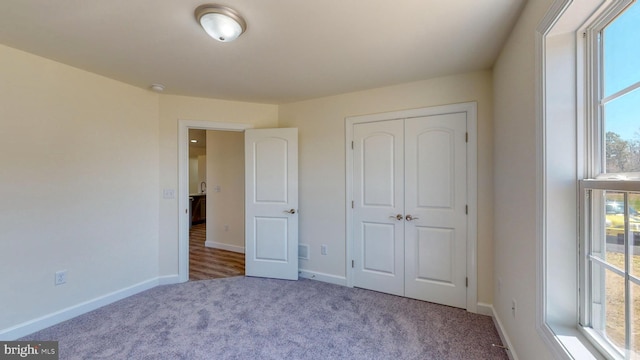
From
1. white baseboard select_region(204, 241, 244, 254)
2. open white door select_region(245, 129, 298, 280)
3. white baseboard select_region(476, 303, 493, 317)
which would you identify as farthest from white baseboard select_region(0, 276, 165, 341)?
white baseboard select_region(476, 303, 493, 317)

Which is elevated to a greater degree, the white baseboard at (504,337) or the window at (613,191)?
the window at (613,191)

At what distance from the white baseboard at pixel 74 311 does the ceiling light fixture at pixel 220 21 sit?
2.71 meters

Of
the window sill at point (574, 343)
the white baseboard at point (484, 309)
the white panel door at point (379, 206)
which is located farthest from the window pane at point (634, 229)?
the white panel door at point (379, 206)

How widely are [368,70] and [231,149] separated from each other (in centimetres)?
307

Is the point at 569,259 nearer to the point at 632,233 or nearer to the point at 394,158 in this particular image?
the point at 632,233

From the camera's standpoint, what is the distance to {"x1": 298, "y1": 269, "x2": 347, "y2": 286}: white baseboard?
3.13 metres

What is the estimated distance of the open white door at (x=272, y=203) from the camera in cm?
332

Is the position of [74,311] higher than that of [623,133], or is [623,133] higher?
[623,133]

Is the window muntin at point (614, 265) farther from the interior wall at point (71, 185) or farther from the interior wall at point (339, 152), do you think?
the interior wall at point (71, 185)

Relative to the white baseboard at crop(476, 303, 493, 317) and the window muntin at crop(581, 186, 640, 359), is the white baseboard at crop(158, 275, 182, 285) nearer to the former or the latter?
the white baseboard at crop(476, 303, 493, 317)

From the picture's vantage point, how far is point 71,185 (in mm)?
2414

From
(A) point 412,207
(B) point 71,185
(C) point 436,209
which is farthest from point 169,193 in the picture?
(C) point 436,209

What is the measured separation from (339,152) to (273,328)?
1940mm

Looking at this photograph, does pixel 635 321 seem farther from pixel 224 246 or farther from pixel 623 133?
pixel 224 246
